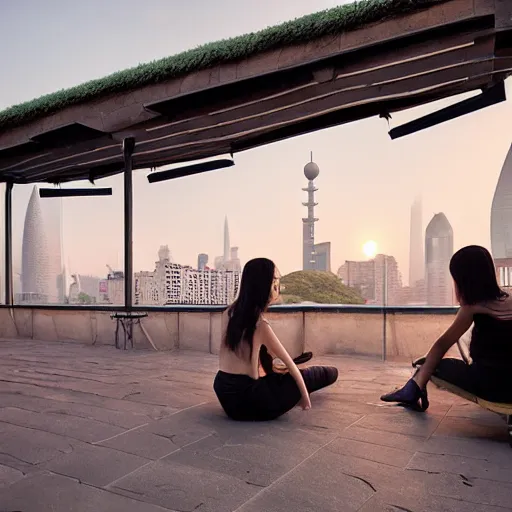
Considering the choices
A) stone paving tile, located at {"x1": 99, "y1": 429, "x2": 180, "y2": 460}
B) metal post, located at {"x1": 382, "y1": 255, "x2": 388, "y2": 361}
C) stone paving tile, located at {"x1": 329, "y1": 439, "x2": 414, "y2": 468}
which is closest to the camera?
stone paving tile, located at {"x1": 329, "y1": 439, "x2": 414, "y2": 468}

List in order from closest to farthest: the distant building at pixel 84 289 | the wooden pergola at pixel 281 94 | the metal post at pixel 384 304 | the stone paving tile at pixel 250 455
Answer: the stone paving tile at pixel 250 455 < the wooden pergola at pixel 281 94 < the metal post at pixel 384 304 < the distant building at pixel 84 289

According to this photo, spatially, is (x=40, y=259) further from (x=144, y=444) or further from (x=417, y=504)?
(x=417, y=504)

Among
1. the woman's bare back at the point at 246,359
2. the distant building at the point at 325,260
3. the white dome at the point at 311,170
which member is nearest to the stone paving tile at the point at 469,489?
the woman's bare back at the point at 246,359

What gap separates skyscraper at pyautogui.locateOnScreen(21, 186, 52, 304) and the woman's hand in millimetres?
7033

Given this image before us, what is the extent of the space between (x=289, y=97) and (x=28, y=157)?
4.26 m

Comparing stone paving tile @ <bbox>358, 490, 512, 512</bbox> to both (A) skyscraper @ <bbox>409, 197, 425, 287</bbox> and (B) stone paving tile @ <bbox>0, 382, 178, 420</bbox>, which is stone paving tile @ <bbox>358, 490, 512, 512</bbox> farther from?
(A) skyscraper @ <bbox>409, 197, 425, 287</bbox>

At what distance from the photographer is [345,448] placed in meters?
2.58

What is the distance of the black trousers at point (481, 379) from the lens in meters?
2.74

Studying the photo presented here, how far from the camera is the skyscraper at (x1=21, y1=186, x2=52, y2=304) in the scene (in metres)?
9.19

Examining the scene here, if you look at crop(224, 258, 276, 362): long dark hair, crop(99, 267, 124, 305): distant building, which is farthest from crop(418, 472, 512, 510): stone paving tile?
crop(99, 267, 124, 305): distant building

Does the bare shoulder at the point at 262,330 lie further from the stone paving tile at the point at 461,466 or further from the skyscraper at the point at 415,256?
the skyscraper at the point at 415,256

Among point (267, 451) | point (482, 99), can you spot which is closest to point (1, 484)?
point (267, 451)

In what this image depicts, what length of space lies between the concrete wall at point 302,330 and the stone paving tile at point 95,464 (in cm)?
381

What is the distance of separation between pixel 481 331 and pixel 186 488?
6.30 ft
